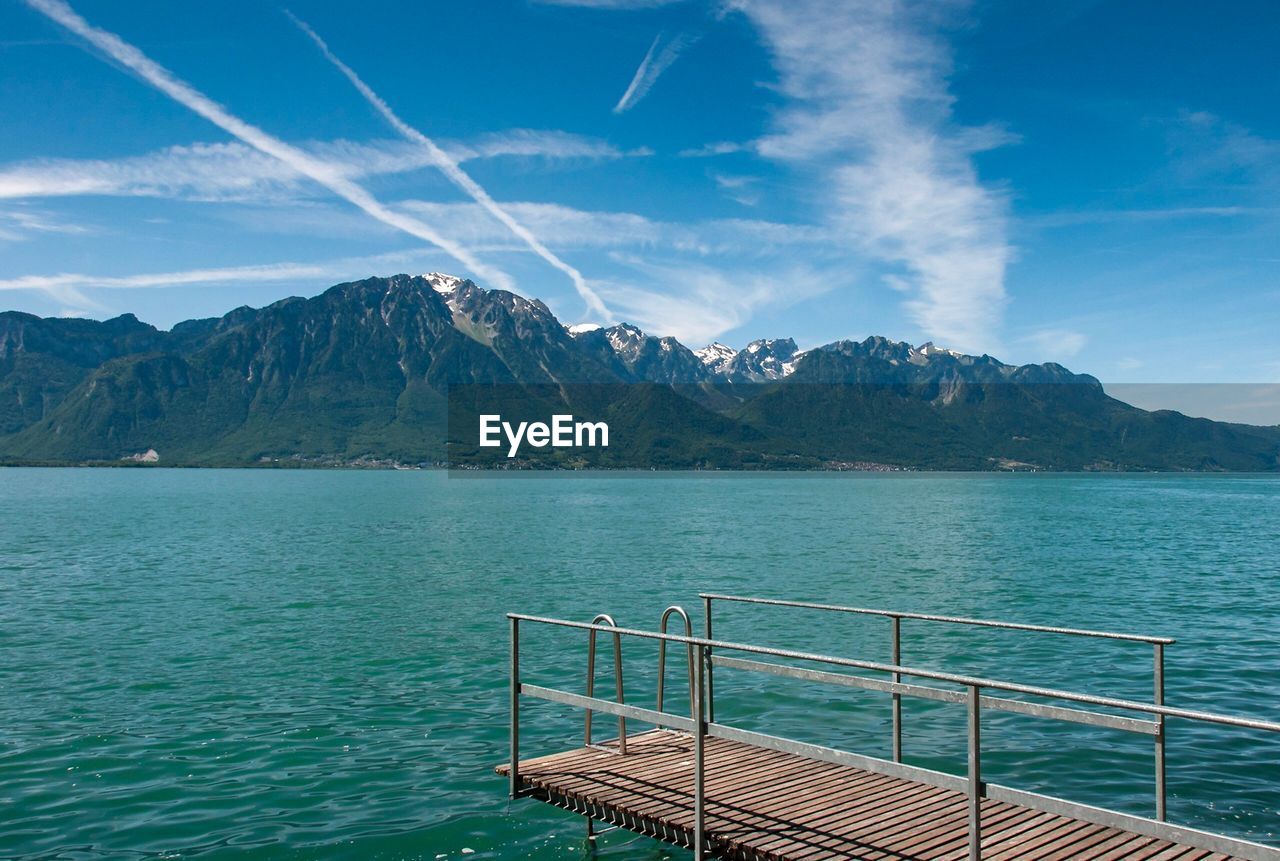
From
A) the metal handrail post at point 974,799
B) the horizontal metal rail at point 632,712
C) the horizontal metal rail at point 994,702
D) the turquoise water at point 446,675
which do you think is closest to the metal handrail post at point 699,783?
the horizontal metal rail at point 632,712

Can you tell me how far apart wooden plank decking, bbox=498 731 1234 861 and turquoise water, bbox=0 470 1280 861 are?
1561mm

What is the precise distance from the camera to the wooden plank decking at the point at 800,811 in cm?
899

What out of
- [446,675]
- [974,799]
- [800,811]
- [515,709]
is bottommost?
[446,675]

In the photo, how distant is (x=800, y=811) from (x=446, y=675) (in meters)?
14.9

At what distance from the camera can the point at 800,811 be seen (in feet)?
33.3

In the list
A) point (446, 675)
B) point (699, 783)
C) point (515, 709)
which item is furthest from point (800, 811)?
point (446, 675)

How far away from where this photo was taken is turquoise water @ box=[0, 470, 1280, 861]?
14.0 metres

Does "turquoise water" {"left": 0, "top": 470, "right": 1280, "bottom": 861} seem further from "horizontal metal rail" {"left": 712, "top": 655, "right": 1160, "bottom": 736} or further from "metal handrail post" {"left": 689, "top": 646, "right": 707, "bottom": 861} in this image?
"horizontal metal rail" {"left": 712, "top": 655, "right": 1160, "bottom": 736}

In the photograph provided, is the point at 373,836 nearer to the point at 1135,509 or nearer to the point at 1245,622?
the point at 1245,622

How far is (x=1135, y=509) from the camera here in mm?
128125

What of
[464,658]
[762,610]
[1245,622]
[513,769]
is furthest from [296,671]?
[1245,622]

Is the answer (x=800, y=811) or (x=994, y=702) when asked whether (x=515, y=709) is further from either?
(x=994, y=702)

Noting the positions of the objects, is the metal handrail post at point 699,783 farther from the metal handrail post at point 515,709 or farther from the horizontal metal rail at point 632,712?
the metal handrail post at point 515,709

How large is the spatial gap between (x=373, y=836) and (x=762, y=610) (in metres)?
22.9
